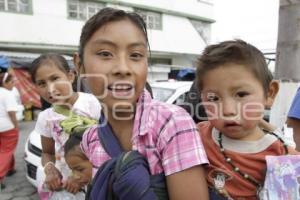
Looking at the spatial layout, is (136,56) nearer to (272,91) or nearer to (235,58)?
(235,58)

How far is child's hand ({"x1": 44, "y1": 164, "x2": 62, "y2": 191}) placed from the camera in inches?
74.4

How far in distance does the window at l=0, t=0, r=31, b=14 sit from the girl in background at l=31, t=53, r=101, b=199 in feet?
45.4

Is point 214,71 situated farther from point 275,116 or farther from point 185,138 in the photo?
point 275,116

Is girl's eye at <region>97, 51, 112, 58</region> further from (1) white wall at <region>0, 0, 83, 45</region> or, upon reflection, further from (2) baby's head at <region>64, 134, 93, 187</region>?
(1) white wall at <region>0, 0, 83, 45</region>

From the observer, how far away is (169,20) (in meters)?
21.9

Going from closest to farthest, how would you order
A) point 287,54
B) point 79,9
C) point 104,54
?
point 104,54, point 287,54, point 79,9

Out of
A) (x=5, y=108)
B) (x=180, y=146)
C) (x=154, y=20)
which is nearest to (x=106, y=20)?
(x=180, y=146)

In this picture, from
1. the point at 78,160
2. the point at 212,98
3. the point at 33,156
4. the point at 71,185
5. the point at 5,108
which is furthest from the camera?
the point at 5,108

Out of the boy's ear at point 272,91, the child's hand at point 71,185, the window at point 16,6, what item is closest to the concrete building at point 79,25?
the window at point 16,6

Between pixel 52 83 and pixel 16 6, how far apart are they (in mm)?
14295

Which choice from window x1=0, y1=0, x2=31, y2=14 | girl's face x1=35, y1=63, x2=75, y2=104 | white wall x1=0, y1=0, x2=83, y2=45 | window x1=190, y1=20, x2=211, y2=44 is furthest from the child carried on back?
window x1=190, y1=20, x2=211, y2=44

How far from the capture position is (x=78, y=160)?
5.43 feet

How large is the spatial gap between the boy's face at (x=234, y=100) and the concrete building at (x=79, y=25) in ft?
28.9

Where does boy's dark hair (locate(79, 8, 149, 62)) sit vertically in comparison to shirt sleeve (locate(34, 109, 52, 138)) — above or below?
above
